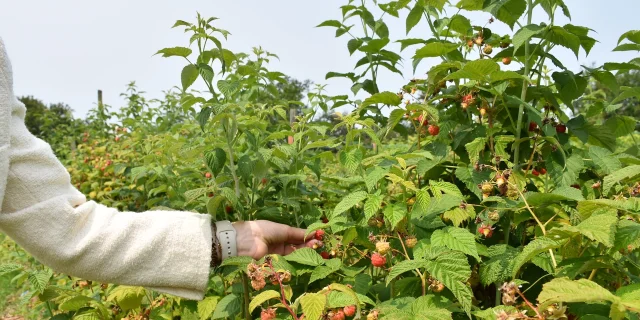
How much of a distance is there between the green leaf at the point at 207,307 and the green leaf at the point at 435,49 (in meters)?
1.07

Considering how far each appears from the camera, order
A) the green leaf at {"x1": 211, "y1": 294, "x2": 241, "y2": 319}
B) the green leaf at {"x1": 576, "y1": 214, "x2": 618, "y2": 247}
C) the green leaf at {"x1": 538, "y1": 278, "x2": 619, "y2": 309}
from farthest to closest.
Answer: the green leaf at {"x1": 211, "y1": 294, "x2": 241, "y2": 319}, the green leaf at {"x1": 576, "y1": 214, "x2": 618, "y2": 247}, the green leaf at {"x1": 538, "y1": 278, "x2": 619, "y2": 309}

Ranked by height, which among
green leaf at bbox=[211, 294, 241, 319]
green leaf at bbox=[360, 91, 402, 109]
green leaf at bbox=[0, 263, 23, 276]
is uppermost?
green leaf at bbox=[360, 91, 402, 109]

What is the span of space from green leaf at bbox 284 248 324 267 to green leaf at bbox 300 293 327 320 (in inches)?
17.7

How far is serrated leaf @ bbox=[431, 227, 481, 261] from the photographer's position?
131cm

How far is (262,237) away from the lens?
5.76 ft

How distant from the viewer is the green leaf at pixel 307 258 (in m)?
1.58

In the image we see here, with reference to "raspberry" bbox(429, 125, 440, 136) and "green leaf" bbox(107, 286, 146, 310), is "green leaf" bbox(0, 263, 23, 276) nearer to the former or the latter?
"green leaf" bbox(107, 286, 146, 310)

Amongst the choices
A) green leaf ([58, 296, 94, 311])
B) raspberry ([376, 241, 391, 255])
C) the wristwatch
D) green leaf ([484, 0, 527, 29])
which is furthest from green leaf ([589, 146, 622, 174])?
green leaf ([58, 296, 94, 311])

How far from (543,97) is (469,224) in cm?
48

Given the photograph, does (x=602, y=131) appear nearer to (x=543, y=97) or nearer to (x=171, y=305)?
(x=543, y=97)

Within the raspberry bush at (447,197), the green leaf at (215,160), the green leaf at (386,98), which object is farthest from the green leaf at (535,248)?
the green leaf at (215,160)

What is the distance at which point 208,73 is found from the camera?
1.72 m

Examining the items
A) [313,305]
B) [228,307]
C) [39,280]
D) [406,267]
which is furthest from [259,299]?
[39,280]

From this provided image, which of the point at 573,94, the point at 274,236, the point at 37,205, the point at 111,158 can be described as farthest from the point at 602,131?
the point at 111,158
